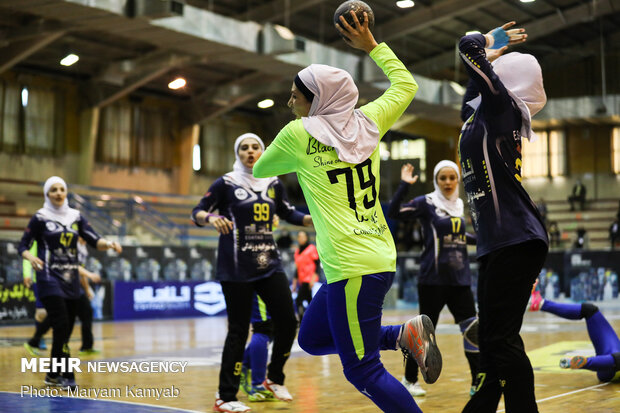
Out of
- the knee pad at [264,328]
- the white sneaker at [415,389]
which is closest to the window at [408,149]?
the white sneaker at [415,389]

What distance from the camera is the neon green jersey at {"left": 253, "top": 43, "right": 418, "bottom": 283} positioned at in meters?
3.85

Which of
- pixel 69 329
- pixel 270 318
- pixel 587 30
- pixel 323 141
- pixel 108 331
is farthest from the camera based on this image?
pixel 587 30

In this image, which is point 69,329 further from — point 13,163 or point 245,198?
point 13,163

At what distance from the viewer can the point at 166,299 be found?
757 inches

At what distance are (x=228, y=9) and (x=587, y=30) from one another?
15072 millimetres

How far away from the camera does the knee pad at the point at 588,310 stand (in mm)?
6965

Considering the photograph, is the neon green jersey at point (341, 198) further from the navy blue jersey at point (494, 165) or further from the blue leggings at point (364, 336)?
the navy blue jersey at point (494, 165)

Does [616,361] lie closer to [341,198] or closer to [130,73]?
[341,198]

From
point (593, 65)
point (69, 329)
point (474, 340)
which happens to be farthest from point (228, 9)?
point (474, 340)

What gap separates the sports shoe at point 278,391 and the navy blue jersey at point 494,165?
2743mm

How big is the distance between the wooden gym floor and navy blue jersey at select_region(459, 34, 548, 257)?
2102 millimetres

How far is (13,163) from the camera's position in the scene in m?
26.5

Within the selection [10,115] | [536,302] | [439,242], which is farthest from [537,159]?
[439,242]

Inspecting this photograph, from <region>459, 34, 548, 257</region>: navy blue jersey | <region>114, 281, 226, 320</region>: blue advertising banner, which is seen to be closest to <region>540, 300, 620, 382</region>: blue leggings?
<region>459, 34, 548, 257</region>: navy blue jersey
